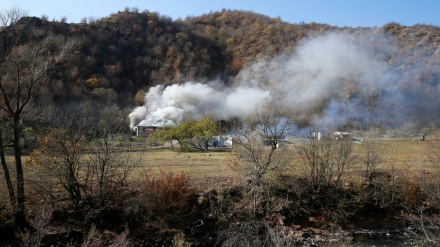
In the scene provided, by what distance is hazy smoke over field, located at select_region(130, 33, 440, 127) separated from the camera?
156 feet

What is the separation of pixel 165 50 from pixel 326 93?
1779 inches

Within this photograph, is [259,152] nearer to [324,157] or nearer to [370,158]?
[324,157]

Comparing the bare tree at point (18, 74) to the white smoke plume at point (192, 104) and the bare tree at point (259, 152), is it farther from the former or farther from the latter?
the white smoke plume at point (192, 104)

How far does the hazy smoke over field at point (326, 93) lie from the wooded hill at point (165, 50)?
142 inches

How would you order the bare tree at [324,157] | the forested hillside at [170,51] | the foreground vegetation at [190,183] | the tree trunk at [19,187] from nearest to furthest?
the tree trunk at [19,187], the foreground vegetation at [190,183], the bare tree at [324,157], the forested hillside at [170,51]

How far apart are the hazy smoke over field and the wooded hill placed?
3.60 metres

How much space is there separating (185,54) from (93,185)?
229 ft

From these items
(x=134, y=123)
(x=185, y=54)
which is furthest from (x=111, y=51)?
(x=134, y=123)

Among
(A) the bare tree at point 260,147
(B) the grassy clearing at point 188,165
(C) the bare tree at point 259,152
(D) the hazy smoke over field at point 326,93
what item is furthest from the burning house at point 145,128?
(C) the bare tree at point 259,152

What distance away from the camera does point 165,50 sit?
278 feet

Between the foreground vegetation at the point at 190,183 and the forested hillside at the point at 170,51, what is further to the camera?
the forested hillside at the point at 170,51

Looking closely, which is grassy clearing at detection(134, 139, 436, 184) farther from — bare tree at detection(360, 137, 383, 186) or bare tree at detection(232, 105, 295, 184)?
bare tree at detection(232, 105, 295, 184)

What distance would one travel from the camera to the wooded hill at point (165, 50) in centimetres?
6112

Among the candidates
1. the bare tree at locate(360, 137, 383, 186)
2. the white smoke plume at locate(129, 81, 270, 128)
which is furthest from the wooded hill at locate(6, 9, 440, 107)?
the bare tree at locate(360, 137, 383, 186)
